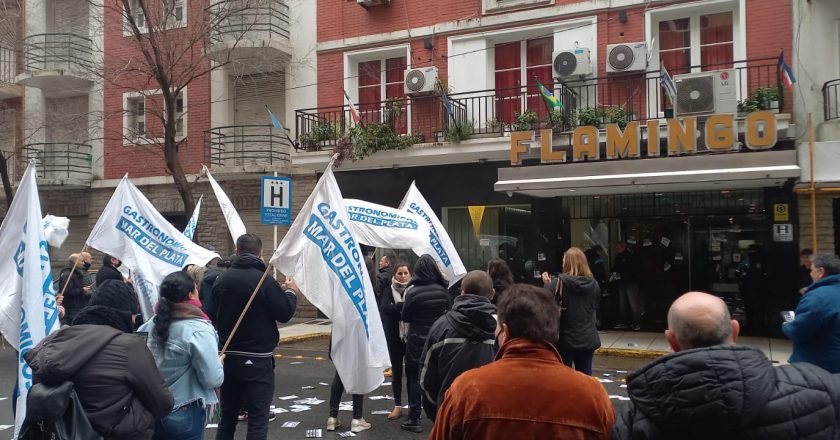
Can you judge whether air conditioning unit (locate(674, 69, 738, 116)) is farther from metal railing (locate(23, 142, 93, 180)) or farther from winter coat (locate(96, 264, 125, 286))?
metal railing (locate(23, 142, 93, 180))

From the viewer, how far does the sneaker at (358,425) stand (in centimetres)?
699

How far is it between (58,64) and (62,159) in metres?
2.76

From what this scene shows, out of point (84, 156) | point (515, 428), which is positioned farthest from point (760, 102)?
point (84, 156)

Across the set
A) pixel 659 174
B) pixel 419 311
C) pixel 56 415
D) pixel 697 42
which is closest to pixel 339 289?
pixel 419 311

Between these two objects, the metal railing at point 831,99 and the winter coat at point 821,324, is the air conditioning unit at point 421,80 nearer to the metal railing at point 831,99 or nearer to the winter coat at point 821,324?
the metal railing at point 831,99

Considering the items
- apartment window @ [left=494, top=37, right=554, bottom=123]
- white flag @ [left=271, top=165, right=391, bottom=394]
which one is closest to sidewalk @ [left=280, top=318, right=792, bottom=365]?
apartment window @ [left=494, top=37, right=554, bottom=123]

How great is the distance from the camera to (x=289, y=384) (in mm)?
→ 9617

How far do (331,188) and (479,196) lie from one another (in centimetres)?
→ 950

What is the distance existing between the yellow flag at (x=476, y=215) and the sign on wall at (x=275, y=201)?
472 cm

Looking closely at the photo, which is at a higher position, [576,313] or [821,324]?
[821,324]

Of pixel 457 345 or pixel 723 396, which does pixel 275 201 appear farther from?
pixel 723 396

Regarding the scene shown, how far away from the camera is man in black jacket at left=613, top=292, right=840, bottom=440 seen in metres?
2.23

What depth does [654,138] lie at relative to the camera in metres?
12.4

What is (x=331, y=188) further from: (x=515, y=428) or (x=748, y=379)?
(x=748, y=379)
